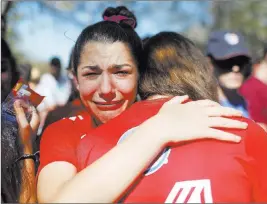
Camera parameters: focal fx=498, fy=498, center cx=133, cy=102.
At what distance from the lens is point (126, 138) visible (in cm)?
156

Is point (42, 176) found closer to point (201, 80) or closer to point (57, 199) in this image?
point (57, 199)

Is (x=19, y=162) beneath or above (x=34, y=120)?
beneath

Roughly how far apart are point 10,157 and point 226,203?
94cm

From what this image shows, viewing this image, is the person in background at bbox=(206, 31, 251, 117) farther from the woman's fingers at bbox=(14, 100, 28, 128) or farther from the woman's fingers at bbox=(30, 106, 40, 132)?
the woman's fingers at bbox=(14, 100, 28, 128)

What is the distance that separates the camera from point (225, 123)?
1640mm

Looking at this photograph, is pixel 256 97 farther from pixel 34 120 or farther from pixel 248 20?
pixel 248 20

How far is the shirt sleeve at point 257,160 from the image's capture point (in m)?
1.64

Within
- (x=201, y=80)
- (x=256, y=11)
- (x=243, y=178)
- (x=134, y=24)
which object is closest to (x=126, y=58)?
A: (x=201, y=80)

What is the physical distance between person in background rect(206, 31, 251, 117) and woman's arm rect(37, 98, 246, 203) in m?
2.37

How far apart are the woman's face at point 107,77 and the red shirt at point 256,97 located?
7.73 ft

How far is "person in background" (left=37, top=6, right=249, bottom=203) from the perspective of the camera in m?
1.50

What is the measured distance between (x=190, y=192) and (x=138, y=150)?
22cm

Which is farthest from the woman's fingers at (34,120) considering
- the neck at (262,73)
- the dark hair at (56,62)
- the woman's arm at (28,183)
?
the dark hair at (56,62)

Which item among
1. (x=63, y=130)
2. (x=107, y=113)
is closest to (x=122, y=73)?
(x=107, y=113)
